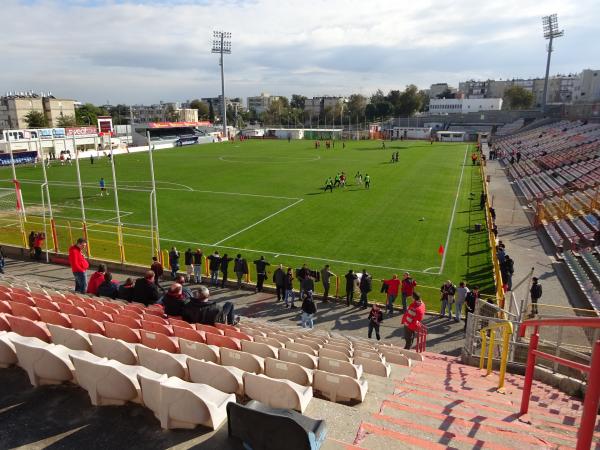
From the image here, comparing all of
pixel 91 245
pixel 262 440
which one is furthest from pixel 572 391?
pixel 91 245

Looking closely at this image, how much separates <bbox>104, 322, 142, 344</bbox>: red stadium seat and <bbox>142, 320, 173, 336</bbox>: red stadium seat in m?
0.38

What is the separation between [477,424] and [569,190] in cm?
3084

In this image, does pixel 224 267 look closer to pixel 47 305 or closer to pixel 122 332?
pixel 47 305

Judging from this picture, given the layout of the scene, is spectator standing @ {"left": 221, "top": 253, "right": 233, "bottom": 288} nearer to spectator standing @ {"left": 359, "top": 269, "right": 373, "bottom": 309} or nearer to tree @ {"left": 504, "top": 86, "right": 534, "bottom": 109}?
spectator standing @ {"left": 359, "top": 269, "right": 373, "bottom": 309}

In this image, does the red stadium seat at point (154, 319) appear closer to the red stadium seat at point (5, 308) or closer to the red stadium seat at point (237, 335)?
the red stadium seat at point (237, 335)

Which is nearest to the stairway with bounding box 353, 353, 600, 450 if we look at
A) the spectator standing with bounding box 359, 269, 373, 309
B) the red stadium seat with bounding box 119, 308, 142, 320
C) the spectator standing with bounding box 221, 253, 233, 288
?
the red stadium seat with bounding box 119, 308, 142, 320

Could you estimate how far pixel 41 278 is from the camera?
16359 millimetres

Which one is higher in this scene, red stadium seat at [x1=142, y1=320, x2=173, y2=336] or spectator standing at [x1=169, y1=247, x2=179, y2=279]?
red stadium seat at [x1=142, y1=320, x2=173, y2=336]

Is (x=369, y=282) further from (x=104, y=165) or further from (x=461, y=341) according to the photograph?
(x=104, y=165)

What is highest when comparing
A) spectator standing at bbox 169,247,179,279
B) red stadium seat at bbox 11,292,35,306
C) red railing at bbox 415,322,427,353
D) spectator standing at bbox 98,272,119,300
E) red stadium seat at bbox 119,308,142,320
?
red stadium seat at bbox 11,292,35,306

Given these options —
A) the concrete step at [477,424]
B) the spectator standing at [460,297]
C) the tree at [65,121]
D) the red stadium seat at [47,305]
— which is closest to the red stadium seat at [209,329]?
the red stadium seat at [47,305]

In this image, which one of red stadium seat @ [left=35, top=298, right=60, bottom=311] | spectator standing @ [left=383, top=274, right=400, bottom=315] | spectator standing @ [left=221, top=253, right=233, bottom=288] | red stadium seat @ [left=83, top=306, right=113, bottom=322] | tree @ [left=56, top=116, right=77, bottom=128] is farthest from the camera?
tree @ [left=56, top=116, right=77, bottom=128]

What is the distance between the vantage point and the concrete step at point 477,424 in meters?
4.82

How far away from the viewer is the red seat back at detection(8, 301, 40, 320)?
7.17 meters
